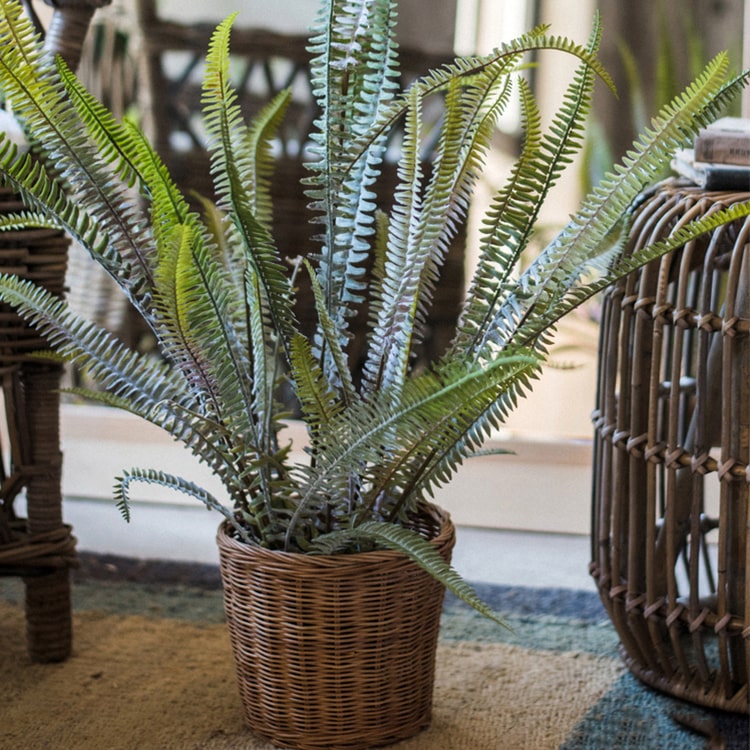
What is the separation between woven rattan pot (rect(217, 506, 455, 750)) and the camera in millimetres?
984

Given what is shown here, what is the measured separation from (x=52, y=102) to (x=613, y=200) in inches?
21.3

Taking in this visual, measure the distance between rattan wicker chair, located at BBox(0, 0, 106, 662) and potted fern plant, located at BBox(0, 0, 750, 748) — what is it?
0.46 feet

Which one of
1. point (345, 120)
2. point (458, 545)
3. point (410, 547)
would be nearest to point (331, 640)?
point (410, 547)

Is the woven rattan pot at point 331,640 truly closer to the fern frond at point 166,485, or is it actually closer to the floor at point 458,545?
the fern frond at point 166,485

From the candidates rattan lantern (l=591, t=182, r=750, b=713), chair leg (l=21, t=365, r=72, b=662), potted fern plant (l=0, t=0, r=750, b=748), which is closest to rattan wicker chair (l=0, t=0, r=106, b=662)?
chair leg (l=21, t=365, r=72, b=662)

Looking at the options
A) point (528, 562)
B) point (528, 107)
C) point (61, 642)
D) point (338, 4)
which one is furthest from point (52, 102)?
point (528, 562)

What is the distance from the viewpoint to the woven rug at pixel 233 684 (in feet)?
3.58

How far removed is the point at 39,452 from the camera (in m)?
1.23

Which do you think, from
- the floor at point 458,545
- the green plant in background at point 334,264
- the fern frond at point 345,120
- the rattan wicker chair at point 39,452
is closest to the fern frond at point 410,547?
the green plant in background at point 334,264

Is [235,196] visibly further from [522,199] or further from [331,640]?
[331,640]

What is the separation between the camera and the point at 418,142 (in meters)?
0.98

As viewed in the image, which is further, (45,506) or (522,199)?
(45,506)

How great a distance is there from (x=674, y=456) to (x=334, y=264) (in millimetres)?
396

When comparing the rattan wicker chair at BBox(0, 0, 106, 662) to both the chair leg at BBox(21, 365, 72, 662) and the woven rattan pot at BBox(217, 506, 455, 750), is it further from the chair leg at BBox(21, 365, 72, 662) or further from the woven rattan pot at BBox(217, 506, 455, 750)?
the woven rattan pot at BBox(217, 506, 455, 750)
